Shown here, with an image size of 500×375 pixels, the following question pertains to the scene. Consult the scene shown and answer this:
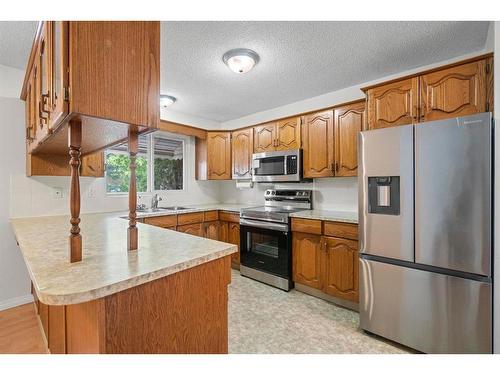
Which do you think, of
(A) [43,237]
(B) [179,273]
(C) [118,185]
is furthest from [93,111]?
(C) [118,185]

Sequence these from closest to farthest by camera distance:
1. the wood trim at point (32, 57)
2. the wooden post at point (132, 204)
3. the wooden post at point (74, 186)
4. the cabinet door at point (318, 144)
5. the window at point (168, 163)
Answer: the wooden post at point (74, 186), the wooden post at point (132, 204), the wood trim at point (32, 57), the cabinet door at point (318, 144), the window at point (168, 163)

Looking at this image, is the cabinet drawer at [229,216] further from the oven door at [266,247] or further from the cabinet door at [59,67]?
the cabinet door at [59,67]

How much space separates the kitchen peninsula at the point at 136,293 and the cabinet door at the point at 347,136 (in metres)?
1.93

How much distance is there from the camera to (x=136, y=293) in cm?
87

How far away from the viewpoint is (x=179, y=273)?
1.00 metres

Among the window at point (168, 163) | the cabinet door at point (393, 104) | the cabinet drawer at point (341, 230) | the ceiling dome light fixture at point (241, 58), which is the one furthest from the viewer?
the window at point (168, 163)

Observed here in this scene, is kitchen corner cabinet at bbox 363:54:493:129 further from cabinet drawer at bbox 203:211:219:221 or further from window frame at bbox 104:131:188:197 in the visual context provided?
window frame at bbox 104:131:188:197

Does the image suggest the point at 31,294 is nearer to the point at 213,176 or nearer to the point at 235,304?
the point at 235,304

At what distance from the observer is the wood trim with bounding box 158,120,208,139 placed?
3.43 meters

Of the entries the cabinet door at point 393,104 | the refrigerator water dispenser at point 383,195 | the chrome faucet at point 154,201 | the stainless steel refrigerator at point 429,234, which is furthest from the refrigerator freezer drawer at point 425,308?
the chrome faucet at point 154,201

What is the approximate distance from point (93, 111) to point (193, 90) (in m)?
2.31

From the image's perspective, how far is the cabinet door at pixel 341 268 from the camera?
2.33 metres

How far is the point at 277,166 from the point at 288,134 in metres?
0.43
